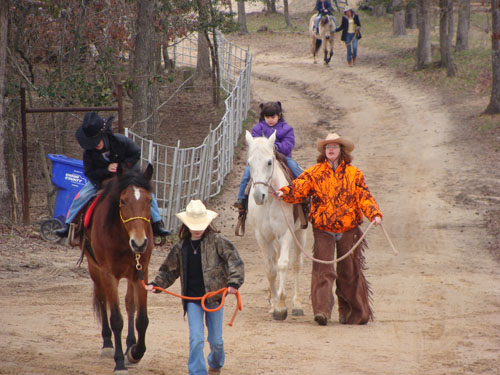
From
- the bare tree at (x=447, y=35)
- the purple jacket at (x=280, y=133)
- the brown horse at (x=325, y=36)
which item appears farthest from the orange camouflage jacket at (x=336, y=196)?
the brown horse at (x=325, y=36)

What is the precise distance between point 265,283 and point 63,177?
12.7 feet

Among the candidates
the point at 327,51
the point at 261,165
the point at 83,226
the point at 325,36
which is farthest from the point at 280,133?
the point at 327,51

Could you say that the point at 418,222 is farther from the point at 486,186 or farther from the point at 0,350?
the point at 0,350

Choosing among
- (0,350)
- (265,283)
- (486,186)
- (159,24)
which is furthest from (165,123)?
(0,350)

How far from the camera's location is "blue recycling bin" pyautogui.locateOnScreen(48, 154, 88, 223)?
12.0 m

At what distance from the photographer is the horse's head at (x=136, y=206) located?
5.83 m

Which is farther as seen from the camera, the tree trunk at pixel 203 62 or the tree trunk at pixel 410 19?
the tree trunk at pixel 410 19

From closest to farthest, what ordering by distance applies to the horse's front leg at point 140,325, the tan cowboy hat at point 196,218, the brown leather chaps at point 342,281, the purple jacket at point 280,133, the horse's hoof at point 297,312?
1. the tan cowboy hat at point 196,218
2. the horse's front leg at point 140,325
3. the brown leather chaps at point 342,281
4. the horse's hoof at point 297,312
5. the purple jacket at point 280,133

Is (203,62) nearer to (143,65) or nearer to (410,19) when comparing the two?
(143,65)

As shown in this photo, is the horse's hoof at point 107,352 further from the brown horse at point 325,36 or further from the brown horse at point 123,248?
the brown horse at point 325,36

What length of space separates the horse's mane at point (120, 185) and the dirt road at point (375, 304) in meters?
1.37

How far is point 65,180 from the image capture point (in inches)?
472

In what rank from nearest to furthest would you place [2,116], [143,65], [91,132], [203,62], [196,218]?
[196,218]
[91,132]
[2,116]
[143,65]
[203,62]

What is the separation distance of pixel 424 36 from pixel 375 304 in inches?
757
